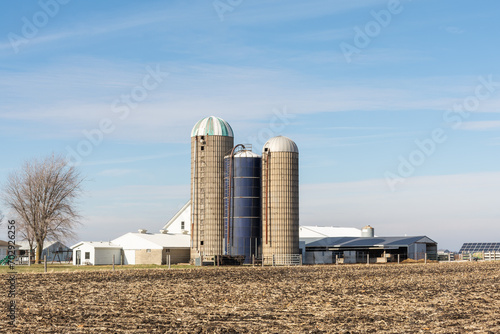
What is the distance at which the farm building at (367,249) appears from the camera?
7962 centimetres

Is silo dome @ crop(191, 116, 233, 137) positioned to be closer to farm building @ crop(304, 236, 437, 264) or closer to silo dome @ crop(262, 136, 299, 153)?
silo dome @ crop(262, 136, 299, 153)

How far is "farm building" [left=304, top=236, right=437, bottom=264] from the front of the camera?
261ft

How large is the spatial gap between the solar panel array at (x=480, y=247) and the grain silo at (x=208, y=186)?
49.7 metres

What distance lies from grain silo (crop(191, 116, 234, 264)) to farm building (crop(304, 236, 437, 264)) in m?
13.3

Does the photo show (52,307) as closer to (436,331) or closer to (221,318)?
(221,318)

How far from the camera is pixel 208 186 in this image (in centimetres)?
7350

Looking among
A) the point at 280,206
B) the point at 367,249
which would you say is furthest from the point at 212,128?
the point at 367,249

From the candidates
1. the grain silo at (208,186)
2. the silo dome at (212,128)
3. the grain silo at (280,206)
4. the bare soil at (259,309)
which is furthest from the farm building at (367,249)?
the bare soil at (259,309)

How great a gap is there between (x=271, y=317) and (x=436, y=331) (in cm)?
500

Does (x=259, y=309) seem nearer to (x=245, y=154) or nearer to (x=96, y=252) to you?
(x=245, y=154)

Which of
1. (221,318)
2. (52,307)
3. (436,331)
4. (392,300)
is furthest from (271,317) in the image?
(52,307)

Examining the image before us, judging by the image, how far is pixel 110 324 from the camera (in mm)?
17594

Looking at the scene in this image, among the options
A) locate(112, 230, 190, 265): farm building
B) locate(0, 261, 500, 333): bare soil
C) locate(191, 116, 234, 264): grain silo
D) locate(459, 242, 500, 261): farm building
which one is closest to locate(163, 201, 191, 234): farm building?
locate(112, 230, 190, 265): farm building

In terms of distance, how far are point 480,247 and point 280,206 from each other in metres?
52.2
